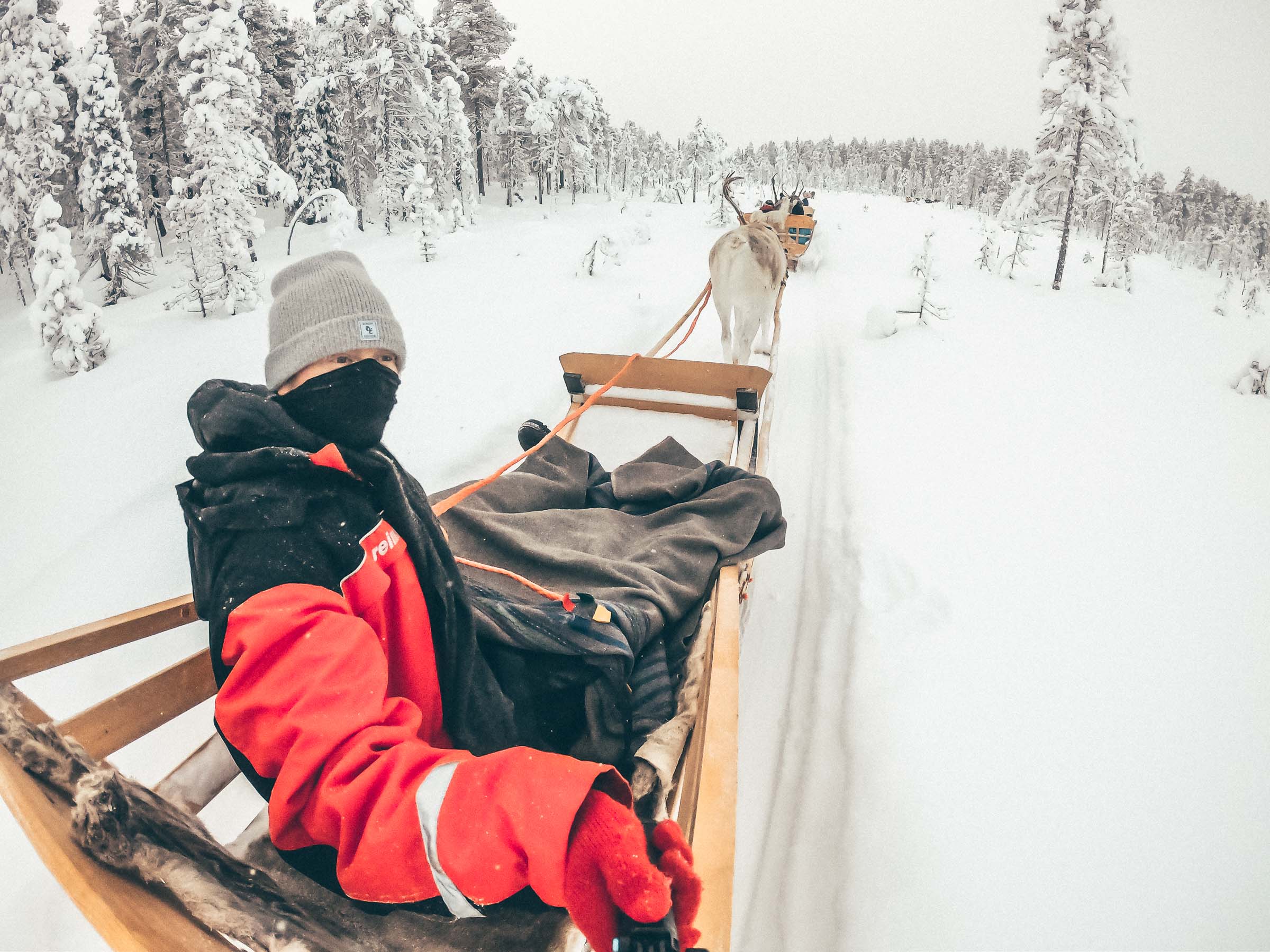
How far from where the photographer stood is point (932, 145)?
232ft

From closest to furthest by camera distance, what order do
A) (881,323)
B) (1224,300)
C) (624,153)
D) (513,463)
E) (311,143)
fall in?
1. (513,463)
2. (881,323)
3. (1224,300)
4. (311,143)
5. (624,153)

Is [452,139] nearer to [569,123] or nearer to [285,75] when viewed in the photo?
[285,75]

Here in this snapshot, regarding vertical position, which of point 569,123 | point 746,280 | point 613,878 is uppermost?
point 569,123

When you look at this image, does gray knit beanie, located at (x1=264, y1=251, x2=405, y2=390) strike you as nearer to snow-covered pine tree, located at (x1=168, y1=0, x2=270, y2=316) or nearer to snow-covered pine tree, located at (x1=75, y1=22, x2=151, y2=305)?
snow-covered pine tree, located at (x1=168, y1=0, x2=270, y2=316)

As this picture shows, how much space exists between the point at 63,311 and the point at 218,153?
553 cm

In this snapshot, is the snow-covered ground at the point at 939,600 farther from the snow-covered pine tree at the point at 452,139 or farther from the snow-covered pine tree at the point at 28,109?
the snow-covered pine tree at the point at 452,139

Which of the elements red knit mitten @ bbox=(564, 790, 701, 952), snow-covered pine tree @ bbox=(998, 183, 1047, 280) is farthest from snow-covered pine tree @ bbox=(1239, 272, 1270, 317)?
red knit mitten @ bbox=(564, 790, 701, 952)

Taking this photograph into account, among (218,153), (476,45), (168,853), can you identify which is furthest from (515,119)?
(168,853)

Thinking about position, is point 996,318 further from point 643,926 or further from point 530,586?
point 643,926

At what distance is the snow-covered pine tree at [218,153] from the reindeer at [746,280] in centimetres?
938

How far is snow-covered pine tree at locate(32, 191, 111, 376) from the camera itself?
306 inches

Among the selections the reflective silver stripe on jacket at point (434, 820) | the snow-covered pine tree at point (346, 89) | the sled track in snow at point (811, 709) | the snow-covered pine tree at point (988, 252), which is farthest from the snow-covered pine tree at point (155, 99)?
the reflective silver stripe on jacket at point (434, 820)

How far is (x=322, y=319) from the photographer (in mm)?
1298

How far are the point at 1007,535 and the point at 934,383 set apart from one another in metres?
2.75
